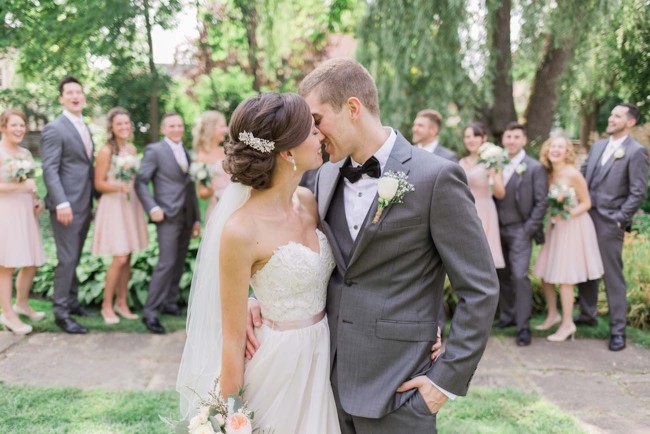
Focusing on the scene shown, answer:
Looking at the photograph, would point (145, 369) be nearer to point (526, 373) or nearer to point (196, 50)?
point (526, 373)

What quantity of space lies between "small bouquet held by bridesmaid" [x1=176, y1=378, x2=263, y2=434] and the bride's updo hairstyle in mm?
819

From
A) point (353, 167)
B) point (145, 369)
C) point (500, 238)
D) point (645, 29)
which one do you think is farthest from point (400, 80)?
point (353, 167)

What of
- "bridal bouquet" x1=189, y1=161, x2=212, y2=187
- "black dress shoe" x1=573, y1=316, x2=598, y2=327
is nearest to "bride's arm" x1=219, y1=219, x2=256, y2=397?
"bridal bouquet" x1=189, y1=161, x2=212, y2=187

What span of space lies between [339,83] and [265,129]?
0.31m

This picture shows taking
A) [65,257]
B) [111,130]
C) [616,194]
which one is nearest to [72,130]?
[111,130]

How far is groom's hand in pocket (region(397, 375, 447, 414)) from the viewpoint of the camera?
216cm

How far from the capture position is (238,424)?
2162mm

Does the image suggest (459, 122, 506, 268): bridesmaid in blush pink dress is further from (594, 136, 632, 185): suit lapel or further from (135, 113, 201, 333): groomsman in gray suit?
(135, 113, 201, 333): groomsman in gray suit

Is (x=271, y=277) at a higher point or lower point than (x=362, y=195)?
lower

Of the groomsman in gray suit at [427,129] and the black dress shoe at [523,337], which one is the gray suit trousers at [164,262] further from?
the black dress shoe at [523,337]

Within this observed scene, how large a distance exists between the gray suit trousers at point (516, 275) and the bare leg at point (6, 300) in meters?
4.68

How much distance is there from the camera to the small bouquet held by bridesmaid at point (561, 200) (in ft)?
18.9

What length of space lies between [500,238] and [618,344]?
144cm

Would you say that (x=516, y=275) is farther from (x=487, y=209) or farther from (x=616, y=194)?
(x=616, y=194)
